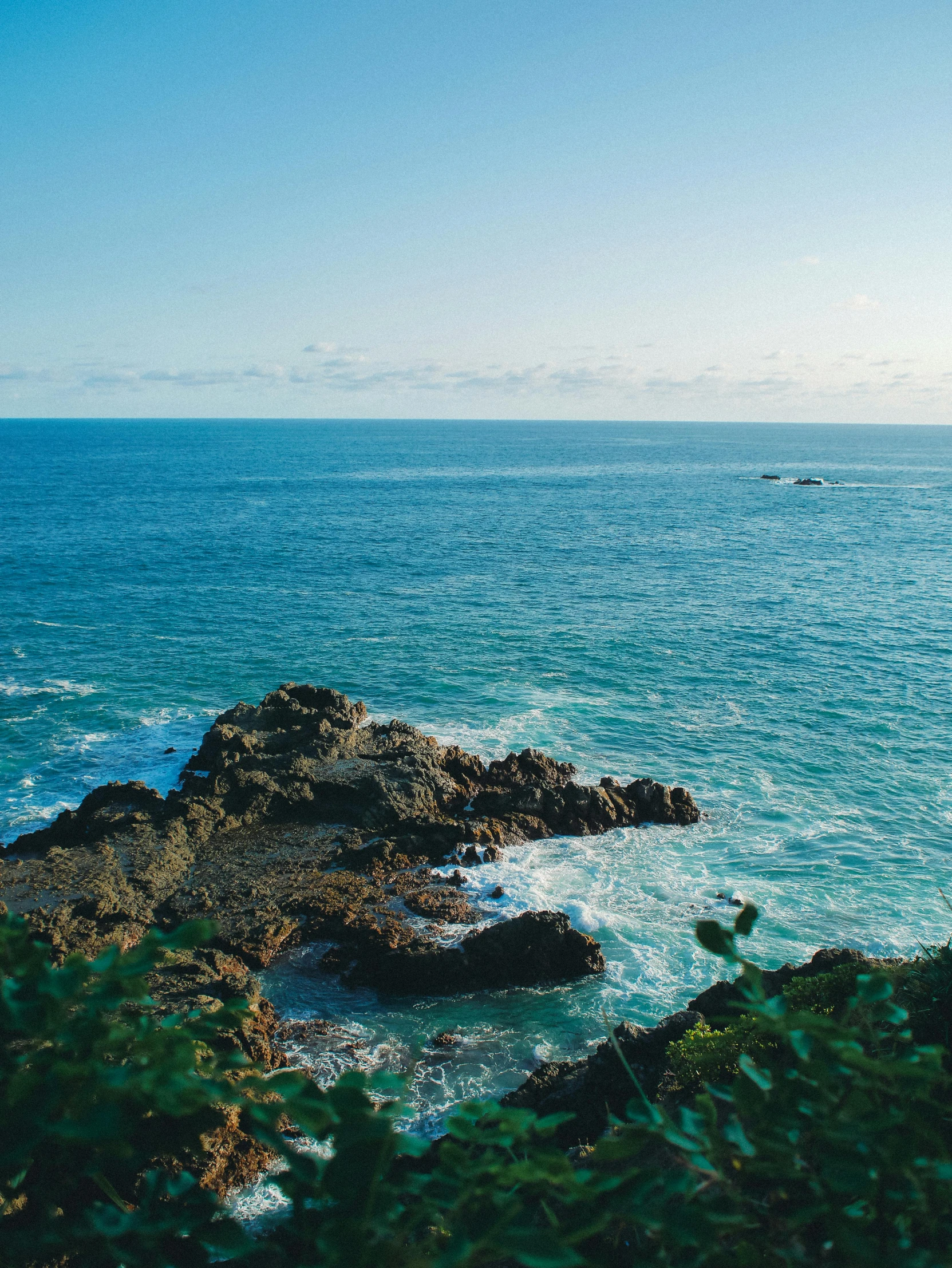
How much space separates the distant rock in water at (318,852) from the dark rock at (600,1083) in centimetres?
507

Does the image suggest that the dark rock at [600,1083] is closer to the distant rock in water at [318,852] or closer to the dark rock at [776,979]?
the dark rock at [776,979]

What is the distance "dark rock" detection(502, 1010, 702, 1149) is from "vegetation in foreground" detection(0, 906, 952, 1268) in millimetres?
10775

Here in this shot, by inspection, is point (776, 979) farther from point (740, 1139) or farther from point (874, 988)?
point (740, 1139)

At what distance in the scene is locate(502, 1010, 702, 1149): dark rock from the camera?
14.3m

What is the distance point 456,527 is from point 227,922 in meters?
71.6

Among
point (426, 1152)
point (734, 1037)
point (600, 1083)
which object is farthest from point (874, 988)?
point (600, 1083)

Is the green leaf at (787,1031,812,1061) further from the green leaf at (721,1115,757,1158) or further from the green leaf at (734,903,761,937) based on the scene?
the green leaf at (734,903,761,937)

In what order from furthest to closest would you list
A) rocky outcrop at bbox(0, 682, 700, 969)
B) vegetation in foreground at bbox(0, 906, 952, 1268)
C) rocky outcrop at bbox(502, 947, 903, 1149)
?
1. rocky outcrop at bbox(0, 682, 700, 969)
2. rocky outcrop at bbox(502, 947, 903, 1149)
3. vegetation in foreground at bbox(0, 906, 952, 1268)

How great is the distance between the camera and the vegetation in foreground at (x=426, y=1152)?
3.39 meters

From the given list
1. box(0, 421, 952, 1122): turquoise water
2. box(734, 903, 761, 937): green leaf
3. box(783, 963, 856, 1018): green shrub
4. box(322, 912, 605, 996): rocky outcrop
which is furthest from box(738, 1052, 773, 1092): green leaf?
box(322, 912, 605, 996): rocky outcrop

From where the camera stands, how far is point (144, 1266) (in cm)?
382

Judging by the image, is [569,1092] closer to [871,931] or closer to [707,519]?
[871,931]

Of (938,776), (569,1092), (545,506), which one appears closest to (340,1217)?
(569,1092)

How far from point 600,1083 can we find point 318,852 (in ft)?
48.1
